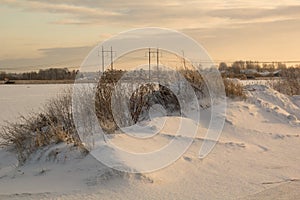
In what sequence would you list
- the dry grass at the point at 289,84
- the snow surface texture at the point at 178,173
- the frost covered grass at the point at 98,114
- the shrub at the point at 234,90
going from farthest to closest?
the dry grass at the point at 289,84 → the shrub at the point at 234,90 → the frost covered grass at the point at 98,114 → the snow surface texture at the point at 178,173

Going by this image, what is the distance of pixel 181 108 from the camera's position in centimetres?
1833

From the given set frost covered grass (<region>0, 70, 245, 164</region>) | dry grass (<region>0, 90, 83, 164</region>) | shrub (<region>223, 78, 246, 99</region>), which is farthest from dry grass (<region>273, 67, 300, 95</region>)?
dry grass (<region>0, 90, 83, 164</region>)

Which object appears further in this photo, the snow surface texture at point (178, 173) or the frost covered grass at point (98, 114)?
the frost covered grass at point (98, 114)

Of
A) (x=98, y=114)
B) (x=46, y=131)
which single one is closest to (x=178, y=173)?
(x=46, y=131)

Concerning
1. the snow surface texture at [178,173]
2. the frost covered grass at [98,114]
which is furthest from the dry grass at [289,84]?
the snow surface texture at [178,173]

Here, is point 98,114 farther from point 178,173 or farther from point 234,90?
point 234,90

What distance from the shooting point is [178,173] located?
11.0m

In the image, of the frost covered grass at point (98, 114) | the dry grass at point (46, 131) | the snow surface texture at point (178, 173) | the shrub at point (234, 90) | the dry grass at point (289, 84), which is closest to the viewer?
the snow surface texture at point (178, 173)

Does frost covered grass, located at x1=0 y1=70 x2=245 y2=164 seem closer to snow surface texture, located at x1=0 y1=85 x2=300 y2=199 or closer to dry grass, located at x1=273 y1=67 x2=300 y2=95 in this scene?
snow surface texture, located at x1=0 y1=85 x2=300 y2=199

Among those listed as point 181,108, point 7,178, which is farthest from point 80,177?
point 181,108

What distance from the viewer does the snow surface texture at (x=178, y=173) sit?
9.67 m

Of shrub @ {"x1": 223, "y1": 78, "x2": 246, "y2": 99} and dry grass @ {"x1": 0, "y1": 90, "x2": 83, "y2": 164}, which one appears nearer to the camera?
dry grass @ {"x1": 0, "y1": 90, "x2": 83, "y2": 164}

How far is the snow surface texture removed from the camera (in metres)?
9.67

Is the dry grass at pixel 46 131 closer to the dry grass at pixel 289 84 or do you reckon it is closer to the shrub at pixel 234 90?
the shrub at pixel 234 90
